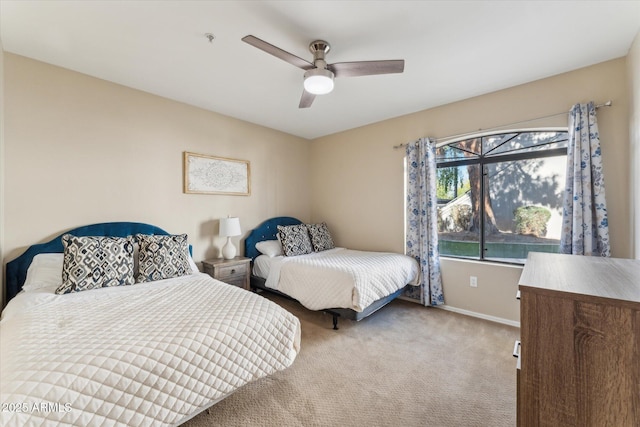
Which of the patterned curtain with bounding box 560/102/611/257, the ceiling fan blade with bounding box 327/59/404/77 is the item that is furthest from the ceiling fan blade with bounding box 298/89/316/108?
the patterned curtain with bounding box 560/102/611/257

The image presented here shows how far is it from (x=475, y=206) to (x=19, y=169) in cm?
467

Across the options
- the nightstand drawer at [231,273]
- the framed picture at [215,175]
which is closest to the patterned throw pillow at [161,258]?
the nightstand drawer at [231,273]

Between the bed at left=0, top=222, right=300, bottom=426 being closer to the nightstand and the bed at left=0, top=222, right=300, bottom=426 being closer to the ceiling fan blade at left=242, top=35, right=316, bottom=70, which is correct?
the nightstand

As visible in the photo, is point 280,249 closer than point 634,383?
No

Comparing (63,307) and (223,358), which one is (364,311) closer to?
(223,358)

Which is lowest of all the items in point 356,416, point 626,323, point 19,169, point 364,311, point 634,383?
point 356,416

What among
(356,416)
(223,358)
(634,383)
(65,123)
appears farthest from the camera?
(65,123)

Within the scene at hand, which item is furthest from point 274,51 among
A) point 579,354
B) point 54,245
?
point 54,245

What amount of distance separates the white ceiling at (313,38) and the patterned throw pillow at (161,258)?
163cm

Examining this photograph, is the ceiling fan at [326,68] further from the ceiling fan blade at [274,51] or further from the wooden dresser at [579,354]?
the wooden dresser at [579,354]

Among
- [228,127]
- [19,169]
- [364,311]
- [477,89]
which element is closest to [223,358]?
[364,311]

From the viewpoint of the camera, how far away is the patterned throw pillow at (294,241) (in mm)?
3729

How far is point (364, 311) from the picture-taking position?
2.72m

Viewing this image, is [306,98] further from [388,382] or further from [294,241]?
[388,382]
